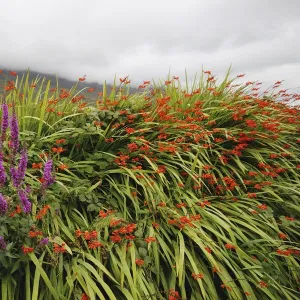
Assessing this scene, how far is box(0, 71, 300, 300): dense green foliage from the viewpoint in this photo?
6.09ft

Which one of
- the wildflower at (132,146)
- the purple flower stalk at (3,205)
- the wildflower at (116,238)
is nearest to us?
the purple flower stalk at (3,205)

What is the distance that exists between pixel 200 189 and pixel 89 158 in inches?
42.8

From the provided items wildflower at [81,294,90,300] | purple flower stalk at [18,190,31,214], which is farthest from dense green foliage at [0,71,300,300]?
purple flower stalk at [18,190,31,214]

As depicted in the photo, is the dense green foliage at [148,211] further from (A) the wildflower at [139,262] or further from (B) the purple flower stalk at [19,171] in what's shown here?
(B) the purple flower stalk at [19,171]

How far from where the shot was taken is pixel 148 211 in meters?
2.35

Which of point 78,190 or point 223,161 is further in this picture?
point 223,161

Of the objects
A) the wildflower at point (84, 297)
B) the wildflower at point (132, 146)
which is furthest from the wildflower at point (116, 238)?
the wildflower at point (132, 146)

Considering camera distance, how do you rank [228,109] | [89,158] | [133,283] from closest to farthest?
1. [133,283]
2. [89,158]
3. [228,109]

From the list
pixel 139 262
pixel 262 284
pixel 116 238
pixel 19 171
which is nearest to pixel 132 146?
pixel 116 238

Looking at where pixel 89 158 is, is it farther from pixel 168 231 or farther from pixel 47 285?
pixel 47 285

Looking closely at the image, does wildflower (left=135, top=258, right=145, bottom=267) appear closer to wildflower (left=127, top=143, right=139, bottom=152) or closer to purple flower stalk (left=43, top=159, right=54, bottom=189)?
purple flower stalk (left=43, top=159, right=54, bottom=189)

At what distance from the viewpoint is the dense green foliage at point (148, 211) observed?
73.1 inches

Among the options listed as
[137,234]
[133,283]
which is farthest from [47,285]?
[137,234]

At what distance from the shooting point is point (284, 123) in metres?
4.21
